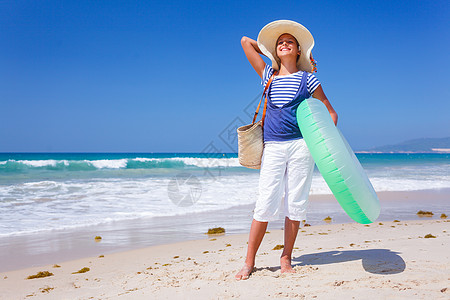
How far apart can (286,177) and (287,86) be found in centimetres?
73

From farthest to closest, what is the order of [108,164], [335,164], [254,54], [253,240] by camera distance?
1. [108,164]
2. [254,54]
3. [253,240]
4. [335,164]

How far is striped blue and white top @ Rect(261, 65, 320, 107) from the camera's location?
2.98 meters

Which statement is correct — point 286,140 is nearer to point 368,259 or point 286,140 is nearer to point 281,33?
point 281,33

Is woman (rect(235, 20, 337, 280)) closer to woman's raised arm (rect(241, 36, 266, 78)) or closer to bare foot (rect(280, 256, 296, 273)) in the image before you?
bare foot (rect(280, 256, 296, 273))

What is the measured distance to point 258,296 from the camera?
2.54 m

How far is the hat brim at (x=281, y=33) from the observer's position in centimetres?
305

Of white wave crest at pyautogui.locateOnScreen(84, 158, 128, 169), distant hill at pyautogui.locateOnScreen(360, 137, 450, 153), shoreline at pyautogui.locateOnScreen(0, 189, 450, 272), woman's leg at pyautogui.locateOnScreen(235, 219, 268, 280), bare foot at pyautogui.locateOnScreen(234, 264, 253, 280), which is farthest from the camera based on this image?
distant hill at pyautogui.locateOnScreen(360, 137, 450, 153)

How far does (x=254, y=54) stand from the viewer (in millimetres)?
3285

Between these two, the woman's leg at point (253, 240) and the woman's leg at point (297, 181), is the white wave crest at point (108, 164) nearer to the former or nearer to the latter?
the woman's leg at point (253, 240)

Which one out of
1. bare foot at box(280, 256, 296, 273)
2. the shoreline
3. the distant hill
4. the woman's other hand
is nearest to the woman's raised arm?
the woman's other hand

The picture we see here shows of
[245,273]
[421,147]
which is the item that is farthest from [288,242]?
[421,147]

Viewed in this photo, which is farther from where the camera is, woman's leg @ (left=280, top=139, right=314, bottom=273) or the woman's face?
the woman's face

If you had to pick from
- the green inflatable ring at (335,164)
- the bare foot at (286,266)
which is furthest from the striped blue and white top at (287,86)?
the bare foot at (286,266)

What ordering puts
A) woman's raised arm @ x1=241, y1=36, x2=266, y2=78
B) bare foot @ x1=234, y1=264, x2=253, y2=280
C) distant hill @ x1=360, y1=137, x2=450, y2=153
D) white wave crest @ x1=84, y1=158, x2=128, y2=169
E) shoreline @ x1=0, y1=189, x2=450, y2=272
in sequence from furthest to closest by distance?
distant hill @ x1=360, y1=137, x2=450, y2=153 < white wave crest @ x1=84, y1=158, x2=128, y2=169 < shoreline @ x1=0, y1=189, x2=450, y2=272 < woman's raised arm @ x1=241, y1=36, x2=266, y2=78 < bare foot @ x1=234, y1=264, x2=253, y2=280
